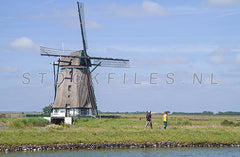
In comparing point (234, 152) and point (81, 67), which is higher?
point (81, 67)

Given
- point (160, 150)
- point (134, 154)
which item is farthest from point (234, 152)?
point (134, 154)

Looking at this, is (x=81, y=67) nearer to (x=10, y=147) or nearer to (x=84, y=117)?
(x=84, y=117)

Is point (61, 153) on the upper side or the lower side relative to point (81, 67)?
lower

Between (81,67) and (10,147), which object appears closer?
(10,147)

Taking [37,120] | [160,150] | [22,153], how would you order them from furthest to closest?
[37,120]
[160,150]
[22,153]

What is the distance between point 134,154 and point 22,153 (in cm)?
869

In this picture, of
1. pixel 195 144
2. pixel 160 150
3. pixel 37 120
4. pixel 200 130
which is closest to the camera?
pixel 160 150

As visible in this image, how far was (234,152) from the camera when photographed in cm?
3331

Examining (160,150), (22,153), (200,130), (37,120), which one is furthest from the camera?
(37,120)

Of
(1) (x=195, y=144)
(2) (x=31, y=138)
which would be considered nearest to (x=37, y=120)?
(2) (x=31, y=138)

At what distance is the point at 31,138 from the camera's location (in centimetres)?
3372

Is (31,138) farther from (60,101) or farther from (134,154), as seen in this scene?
(60,101)

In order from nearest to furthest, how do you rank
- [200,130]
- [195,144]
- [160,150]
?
1. [160,150]
2. [195,144]
3. [200,130]

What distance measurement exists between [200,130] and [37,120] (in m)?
25.9
